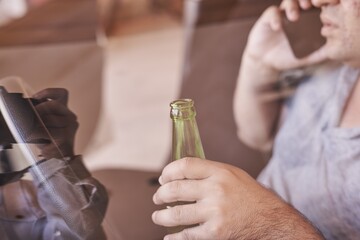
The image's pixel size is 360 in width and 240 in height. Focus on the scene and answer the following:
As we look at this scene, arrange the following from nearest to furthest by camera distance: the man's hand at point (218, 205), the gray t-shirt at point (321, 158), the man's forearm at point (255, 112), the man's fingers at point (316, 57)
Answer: the man's hand at point (218, 205), the gray t-shirt at point (321, 158), the man's fingers at point (316, 57), the man's forearm at point (255, 112)

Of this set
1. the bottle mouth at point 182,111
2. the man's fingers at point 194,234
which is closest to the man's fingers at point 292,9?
the bottle mouth at point 182,111

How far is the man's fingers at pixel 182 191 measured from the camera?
1.54 feet

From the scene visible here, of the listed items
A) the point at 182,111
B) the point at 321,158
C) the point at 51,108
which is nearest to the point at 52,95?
the point at 51,108

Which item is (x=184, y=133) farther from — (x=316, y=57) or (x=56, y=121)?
(x=316, y=57)

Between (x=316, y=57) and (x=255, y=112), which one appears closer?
(x=316, y=57)

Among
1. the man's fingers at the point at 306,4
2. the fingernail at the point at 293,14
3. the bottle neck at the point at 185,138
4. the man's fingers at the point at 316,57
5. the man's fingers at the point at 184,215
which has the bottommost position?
the man's fingers at the point at 184,215

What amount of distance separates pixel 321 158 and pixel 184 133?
0.32 m

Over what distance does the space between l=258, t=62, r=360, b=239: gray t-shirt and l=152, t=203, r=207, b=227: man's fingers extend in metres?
0.20

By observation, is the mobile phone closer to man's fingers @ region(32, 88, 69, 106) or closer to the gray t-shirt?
the gray t-shirt

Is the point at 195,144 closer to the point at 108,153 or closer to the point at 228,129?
the point at 228,129

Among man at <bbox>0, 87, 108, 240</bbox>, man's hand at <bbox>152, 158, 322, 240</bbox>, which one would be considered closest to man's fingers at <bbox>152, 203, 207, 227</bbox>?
man's hand at <bbox>152, 158, 322, 240</bbox>

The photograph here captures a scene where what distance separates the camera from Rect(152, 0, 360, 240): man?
48 cm

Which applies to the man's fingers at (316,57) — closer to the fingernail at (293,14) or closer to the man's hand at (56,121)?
the fingernail at (293,14)

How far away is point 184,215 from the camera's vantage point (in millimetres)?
472
